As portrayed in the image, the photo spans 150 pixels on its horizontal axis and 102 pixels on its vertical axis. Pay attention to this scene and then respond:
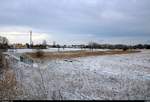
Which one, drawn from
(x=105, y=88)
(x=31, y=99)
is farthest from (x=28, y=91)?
(x=105, y=88)

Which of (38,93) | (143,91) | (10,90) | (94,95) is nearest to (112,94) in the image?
(94,95)

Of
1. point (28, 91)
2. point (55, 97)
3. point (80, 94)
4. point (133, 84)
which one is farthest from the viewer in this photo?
point (133, 84)

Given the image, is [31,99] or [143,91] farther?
[143,91]

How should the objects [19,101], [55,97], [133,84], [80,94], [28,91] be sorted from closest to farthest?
1. [19,101]
2. [55,97]
3. [80,94]
4. [28,91]
5. [133,84]

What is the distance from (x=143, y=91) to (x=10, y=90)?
24.7 feet

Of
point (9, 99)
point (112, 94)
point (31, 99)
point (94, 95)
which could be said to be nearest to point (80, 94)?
point (94, 95)

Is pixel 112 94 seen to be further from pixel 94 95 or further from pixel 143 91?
pixel 143 91

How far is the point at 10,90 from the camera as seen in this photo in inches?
552

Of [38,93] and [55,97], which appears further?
[38,93]

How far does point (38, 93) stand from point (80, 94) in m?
2.31

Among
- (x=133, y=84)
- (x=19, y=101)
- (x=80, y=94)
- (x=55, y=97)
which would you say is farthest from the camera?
(x=133, y=84)

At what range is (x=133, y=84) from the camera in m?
15.7

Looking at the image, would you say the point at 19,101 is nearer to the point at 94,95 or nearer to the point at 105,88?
the point at 94,95

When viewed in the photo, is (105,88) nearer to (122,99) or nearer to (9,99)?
(122,99)
